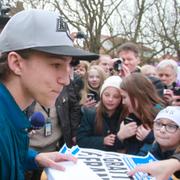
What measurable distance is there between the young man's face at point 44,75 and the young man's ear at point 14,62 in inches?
0.8

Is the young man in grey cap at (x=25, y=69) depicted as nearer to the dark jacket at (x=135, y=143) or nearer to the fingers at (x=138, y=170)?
the fingers at (x=138, y=170)

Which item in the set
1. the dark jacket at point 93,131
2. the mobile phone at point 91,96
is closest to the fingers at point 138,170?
the dark jacket at point 93,131

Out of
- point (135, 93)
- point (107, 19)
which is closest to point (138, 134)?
point (135, 93)

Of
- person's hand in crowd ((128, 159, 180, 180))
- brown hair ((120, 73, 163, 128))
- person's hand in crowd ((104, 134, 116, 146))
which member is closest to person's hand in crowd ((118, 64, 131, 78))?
brown hair ((120, 73, 163, 128))

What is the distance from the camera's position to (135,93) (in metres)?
3.39

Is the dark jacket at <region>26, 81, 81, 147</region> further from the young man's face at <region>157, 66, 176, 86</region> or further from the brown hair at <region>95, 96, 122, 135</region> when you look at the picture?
the young man's face at <region>157, 66, 176, 86</region>

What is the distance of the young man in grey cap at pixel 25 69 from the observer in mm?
1522

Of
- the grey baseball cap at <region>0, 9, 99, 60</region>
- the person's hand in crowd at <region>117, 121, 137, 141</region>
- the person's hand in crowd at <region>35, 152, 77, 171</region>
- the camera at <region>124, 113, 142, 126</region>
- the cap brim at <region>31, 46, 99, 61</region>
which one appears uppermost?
the grey baseball cap at <region>0, 9, 99, 60</region>

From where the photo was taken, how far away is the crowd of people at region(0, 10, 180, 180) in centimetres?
155

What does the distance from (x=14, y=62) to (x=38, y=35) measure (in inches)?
6.3

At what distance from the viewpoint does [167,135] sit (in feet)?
8.50

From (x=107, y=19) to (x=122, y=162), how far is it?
20.2m

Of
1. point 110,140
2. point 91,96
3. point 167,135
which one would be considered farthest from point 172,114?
point 91,96

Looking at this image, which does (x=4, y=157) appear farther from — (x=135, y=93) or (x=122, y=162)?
(x=135, y=93)
